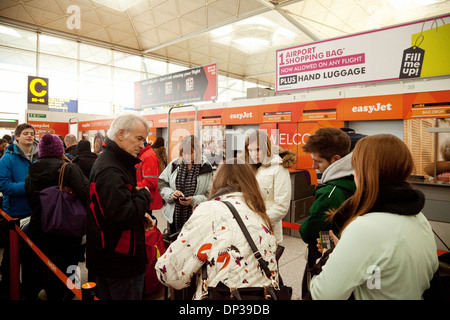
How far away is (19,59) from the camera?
1360 cm

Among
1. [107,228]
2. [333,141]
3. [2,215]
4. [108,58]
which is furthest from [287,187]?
[108,58]

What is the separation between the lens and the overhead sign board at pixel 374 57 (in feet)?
15.6

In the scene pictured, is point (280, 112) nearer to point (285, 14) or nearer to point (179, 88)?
point (179, 88)

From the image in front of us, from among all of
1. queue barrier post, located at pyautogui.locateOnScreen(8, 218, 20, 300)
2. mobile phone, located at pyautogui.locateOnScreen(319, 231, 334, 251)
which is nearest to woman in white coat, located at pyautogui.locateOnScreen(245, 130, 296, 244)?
mobile phone, located at pyautogui.locateOnScreen(319, 231, 334, 251)

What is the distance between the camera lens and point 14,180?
9.82ft

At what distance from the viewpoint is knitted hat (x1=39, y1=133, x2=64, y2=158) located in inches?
98.2

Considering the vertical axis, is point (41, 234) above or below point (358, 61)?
below

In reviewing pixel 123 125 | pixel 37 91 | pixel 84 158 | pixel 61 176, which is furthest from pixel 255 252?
pixel 37 91

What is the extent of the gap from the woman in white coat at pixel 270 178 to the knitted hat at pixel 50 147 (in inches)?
66.4

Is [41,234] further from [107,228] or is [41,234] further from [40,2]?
[40,2]

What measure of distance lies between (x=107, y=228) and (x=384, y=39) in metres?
5.61

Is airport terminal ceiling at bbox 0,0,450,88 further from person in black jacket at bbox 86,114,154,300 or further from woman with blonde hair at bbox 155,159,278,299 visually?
woman with blonde hair at bbox 155,159,278,299

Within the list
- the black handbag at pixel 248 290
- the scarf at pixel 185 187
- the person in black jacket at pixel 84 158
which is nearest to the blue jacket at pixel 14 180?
the person in black jacket at pixel 84 158

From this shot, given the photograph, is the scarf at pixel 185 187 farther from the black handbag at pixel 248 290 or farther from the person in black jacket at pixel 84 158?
the black handbag at pixel 248 290
